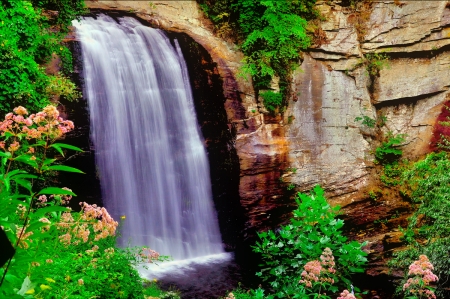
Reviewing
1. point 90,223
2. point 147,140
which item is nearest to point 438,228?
point 90,223

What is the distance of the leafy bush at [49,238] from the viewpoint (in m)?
1.85

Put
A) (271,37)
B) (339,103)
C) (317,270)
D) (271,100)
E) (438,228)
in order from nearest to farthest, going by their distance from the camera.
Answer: (317,270), (438,228), (271,100), (271,37), (339,103)

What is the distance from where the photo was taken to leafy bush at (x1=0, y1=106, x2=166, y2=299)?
6.06ft

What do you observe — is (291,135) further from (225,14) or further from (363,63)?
(225,14)

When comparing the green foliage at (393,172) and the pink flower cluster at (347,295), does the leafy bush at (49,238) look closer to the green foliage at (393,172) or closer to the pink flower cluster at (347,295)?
the pink flower cluster at (347,295)

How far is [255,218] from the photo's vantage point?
10094 millimetres

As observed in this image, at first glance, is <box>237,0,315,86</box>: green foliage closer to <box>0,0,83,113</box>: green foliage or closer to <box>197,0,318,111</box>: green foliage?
<box>197,0,318,111</box>: green foliage

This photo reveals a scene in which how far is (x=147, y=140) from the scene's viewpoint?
29.6 feet

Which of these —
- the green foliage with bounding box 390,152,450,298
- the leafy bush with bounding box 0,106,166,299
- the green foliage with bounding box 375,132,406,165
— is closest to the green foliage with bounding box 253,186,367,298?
the leafy bush with bounding box 0,106,166,299

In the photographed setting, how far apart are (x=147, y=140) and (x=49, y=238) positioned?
554 cm

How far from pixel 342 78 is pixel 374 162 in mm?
2648

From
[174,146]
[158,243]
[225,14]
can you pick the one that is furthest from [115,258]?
[225,14]

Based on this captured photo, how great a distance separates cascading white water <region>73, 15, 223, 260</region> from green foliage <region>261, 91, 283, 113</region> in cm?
199

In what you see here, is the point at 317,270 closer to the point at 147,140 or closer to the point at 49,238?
the point at 49,238
